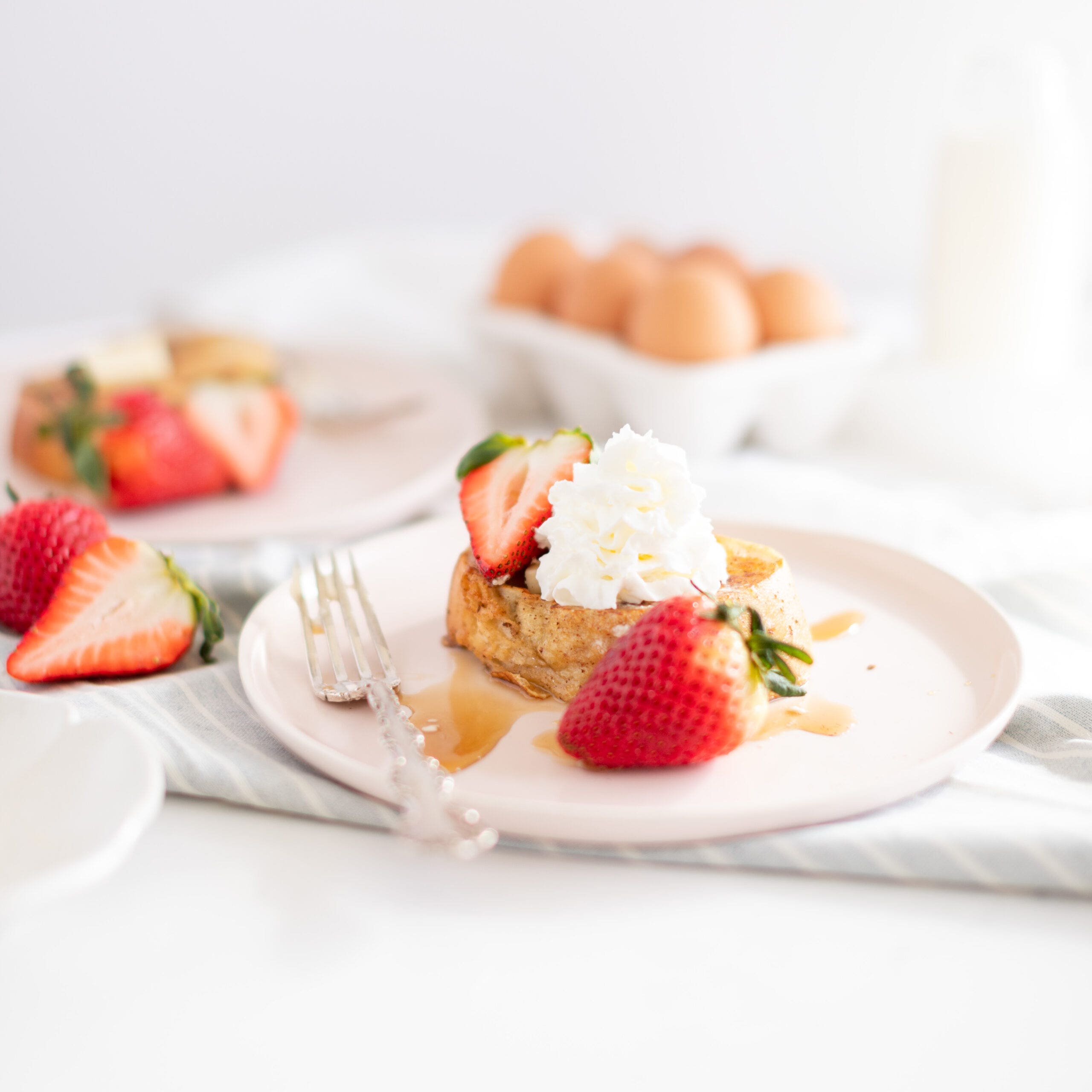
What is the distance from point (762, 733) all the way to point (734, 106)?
8.81ft

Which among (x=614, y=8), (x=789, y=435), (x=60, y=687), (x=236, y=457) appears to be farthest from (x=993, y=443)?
Answer: (x=614, y=8)

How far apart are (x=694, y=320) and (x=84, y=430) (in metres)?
0.95

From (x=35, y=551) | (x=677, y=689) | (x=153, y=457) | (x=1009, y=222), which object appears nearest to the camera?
(x=677, y=689)

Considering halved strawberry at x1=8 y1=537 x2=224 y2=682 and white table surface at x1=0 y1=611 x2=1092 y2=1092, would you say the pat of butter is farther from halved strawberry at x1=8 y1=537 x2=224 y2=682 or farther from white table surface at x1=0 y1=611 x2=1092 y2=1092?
white table surface at x1=0 y1=611 x2=1092 y2=1092

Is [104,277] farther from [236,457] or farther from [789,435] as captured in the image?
[789,435]

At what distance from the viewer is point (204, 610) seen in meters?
1.20

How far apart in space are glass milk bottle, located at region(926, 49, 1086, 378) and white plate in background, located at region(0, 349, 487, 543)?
33.9 inches

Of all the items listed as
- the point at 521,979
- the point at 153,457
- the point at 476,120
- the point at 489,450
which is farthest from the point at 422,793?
the point at 476,120

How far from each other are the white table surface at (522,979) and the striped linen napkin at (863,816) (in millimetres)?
20

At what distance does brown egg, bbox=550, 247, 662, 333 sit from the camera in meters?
2.02

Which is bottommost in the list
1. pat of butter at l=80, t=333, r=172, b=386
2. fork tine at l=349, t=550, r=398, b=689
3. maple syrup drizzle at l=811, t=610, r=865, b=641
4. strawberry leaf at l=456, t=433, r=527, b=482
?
maple syrup drizzle at l=811, t=610, r=865, b=641

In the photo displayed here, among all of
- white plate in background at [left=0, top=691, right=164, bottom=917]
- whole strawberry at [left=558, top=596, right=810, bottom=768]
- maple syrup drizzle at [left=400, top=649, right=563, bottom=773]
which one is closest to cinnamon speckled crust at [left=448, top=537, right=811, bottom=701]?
maple syrup drizzle at [left=400, top=649, right=563, bottom=773]

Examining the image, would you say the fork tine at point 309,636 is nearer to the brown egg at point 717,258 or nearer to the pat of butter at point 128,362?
the pat of butter at point 128,362

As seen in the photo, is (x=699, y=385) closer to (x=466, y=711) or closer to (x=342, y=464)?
(x=342, y=464)
